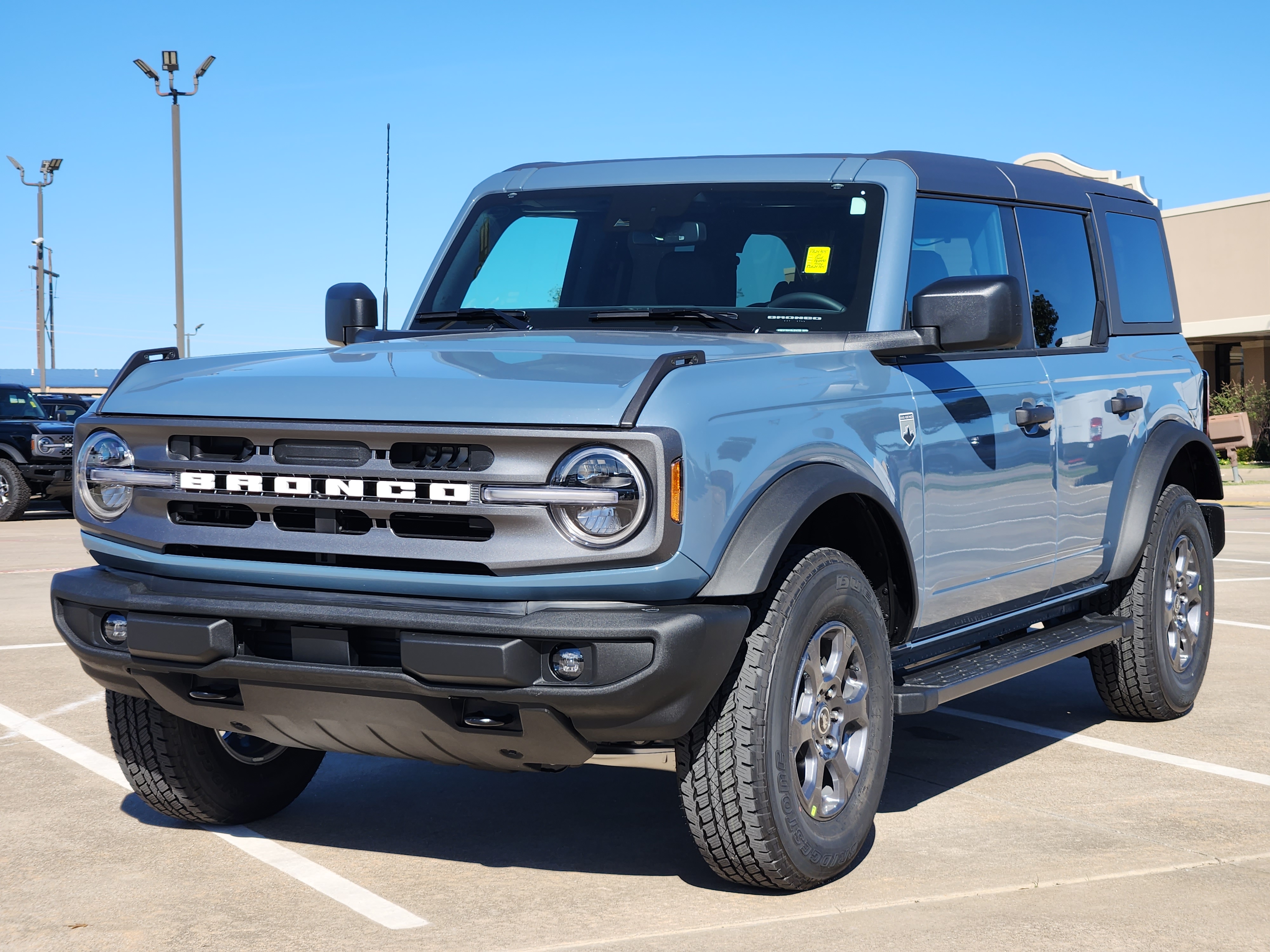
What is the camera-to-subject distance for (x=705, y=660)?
3.70m

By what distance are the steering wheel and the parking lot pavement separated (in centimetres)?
170

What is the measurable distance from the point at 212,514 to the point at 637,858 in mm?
1634

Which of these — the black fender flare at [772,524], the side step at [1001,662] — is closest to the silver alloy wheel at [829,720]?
the side step at [1001,662]

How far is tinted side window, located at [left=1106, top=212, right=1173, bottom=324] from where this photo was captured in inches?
265

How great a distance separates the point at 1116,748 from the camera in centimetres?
623

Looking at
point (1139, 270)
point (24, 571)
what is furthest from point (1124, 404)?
point (24, 571)

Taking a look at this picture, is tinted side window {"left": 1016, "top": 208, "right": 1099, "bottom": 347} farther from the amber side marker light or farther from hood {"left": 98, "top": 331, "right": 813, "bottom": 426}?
the amber side marker light

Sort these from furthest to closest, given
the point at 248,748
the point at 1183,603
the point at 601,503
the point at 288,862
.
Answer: the point at 1183,603 < the point at 248,748 < the point at 288,862 < the point at 601,503

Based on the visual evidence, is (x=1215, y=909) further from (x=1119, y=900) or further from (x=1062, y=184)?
(x=1062, y=184)

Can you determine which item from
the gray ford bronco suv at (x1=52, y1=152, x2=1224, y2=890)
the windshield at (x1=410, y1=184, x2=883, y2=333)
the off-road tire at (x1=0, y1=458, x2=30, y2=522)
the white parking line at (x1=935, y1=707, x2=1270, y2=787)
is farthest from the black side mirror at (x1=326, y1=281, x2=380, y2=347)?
the off-road tire at (x1=0, y1=458, x2=30, y2=522)

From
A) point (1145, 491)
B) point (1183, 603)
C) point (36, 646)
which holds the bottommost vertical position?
point (36, 646)

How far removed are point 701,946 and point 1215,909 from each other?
1414 millimetres

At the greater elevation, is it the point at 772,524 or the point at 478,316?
the point at 478,316

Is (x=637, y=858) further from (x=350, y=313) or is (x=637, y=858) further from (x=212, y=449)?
(x=350, y=313)
